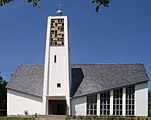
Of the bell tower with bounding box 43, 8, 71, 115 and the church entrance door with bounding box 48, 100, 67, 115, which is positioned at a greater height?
the bell tower with bounding box 43, 8, 71, 115

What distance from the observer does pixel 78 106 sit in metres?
34.1

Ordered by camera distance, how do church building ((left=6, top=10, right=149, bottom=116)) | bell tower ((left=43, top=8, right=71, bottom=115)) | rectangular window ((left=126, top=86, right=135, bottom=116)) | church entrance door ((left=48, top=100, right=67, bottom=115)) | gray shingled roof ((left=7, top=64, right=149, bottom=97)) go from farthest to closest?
church entrance door ((left=48, top=100, right=67, bottom=115))
gray shingled roof ((left=7, top=64, right=149, bottom=97))
rectangular window ((left=126, top=86, right=135, bottom=116))
church building ((left=6, top=10, right=149, bottom=116))
bell tower ((left=43, top=8, right=71, bottom=115))

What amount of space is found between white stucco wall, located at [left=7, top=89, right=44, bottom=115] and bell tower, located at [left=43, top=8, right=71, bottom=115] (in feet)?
4.11

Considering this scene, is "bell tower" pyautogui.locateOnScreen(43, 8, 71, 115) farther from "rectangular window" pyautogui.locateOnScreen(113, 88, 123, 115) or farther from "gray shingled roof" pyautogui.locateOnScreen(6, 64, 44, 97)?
"rectangular window" pyautogui.locateOnScreen(113, 88, 123, 115)

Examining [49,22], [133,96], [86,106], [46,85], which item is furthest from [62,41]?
[133,96]

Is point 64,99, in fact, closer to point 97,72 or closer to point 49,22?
point 97,72

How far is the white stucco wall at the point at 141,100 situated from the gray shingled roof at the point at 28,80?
10810 millimetres

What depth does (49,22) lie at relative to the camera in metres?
34.9

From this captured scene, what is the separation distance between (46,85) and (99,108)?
6340mm

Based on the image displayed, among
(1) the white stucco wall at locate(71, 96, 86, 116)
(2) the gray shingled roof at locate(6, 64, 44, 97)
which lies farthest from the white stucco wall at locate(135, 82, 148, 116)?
(2) the gray shingled roof at locate(6, 64, 44, 97)

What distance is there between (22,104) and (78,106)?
6.44 meters

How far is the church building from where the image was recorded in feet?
111

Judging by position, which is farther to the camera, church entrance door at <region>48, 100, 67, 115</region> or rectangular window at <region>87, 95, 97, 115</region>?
church entrance door at <region>48, 100, 67, 115</region>

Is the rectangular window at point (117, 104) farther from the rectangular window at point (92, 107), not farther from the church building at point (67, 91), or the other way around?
the rectangular window at point (92, 107)
